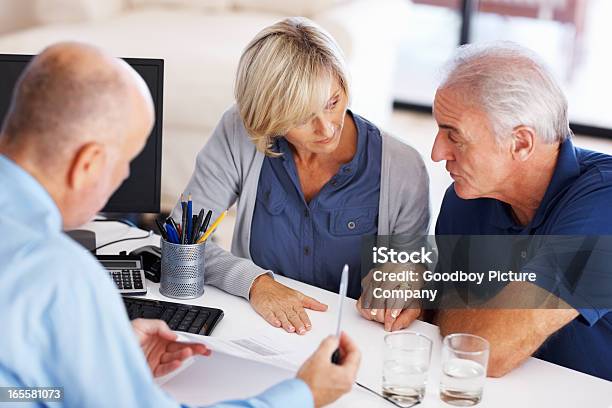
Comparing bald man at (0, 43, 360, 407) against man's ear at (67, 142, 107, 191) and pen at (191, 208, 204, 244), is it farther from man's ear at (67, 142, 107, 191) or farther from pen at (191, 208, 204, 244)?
pen at (191, 208, 204, 244)

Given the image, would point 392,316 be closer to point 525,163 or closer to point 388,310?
point 388,310

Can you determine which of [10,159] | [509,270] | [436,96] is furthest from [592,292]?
[10,159]

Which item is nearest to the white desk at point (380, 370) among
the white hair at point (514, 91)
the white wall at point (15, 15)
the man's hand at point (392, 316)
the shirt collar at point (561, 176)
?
the man's hand at point (392, 316)

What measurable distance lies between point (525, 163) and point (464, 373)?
20.9 inches

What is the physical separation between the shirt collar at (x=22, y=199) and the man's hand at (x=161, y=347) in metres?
0.45

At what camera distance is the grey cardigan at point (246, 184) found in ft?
7.10

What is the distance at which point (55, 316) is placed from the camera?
3.68ft

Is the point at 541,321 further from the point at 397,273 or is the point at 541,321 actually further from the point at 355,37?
the point at 355,37

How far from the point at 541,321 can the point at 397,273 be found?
14.2 inches

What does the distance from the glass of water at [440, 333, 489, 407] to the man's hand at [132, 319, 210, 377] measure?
399mm

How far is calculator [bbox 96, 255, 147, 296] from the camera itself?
197 centimetres

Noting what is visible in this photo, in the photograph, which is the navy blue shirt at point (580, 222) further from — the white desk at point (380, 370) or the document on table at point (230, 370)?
the document on table at point (230, 370)

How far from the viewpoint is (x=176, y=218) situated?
2.13 metres

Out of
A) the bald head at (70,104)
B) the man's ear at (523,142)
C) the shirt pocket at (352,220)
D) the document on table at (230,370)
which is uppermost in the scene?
the bald head at (70,104)
